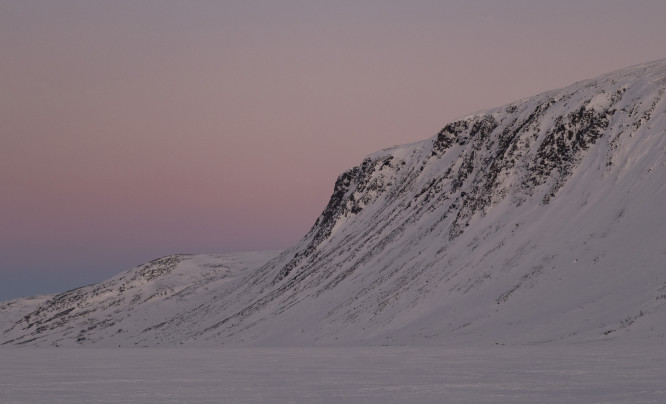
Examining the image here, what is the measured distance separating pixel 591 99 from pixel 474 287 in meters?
32.7

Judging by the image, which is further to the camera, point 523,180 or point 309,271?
point 309,271

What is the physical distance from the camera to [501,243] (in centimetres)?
8375

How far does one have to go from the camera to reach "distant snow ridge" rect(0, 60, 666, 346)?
6450 cm

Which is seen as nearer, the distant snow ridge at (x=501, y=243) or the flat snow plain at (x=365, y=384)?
the flat snow plain at (x=365, y=384)

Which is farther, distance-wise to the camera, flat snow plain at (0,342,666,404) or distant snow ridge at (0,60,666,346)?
distant snow ridge at (0,60,666,346)

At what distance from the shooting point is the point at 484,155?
113 metres

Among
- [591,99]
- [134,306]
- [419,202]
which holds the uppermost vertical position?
[591,99]

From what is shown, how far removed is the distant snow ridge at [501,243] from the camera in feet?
212

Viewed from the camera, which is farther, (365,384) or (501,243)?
(501,243)

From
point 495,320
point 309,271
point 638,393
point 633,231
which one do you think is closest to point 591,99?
point 633,231

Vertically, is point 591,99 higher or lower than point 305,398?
higher

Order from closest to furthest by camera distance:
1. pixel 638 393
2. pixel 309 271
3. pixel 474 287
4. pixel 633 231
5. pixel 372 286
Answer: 1. pixel 638 393
2. pixel 633 231
3. pixel 474 287
4. pixel 372 286
5. pixel 309 271

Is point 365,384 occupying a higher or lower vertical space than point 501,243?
higher

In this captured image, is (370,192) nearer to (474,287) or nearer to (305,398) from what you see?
(474,287)
